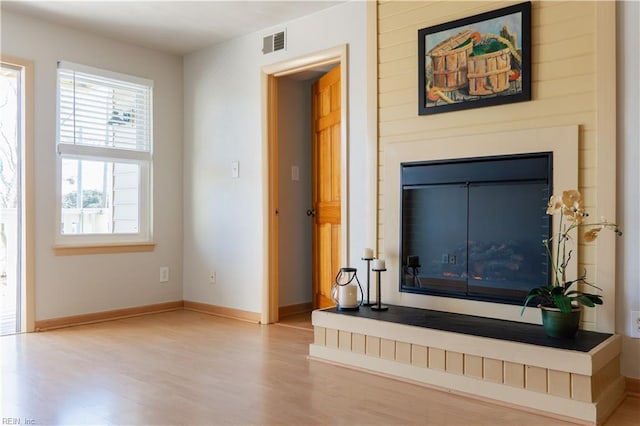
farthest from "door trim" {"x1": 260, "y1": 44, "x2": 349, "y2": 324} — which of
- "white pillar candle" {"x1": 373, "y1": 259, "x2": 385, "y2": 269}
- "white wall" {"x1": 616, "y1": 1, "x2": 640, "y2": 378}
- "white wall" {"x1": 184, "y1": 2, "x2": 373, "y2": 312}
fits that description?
"white wall" {"x1": 616, "y1": 1, "x2": 640, "y2": 378}

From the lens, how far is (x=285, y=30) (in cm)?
395

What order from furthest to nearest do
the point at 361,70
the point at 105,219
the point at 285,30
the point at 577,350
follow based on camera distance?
the point at 105,219 < the point at 285,30 < the point at 361,70 < the point at 577,350

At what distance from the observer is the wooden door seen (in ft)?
13.9

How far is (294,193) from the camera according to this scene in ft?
14.7

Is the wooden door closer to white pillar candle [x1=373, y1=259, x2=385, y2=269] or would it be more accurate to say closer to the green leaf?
white pillar candle [x1=373, y1=259, x2=385, y2=269]

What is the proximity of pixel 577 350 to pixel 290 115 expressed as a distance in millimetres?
2959

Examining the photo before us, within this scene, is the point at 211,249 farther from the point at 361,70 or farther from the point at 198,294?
the point at 361,70

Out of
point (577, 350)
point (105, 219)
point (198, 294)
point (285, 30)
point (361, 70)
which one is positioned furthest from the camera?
point (198, 294)

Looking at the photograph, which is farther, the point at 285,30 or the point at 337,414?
the point at 285,30

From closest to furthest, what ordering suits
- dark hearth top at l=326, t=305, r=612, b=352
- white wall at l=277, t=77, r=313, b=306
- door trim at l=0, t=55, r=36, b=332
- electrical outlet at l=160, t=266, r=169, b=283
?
1. dark hearth top at l=326, t=305, r=612, b=352
2. door trim at l=0, t=55, r=36, b=332
3. white wall at l=277, t=77, r=313, b=306
4. electrical outlet at l=160, t=266, r=169, b=283

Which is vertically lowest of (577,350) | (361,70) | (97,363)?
(97,363)

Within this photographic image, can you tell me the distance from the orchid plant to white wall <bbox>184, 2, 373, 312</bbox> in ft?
4.93

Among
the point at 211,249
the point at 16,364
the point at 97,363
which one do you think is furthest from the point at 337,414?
the point at 211,249

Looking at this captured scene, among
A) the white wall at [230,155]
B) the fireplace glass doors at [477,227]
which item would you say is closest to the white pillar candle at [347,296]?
the fireplace glass doors at [477,227]
